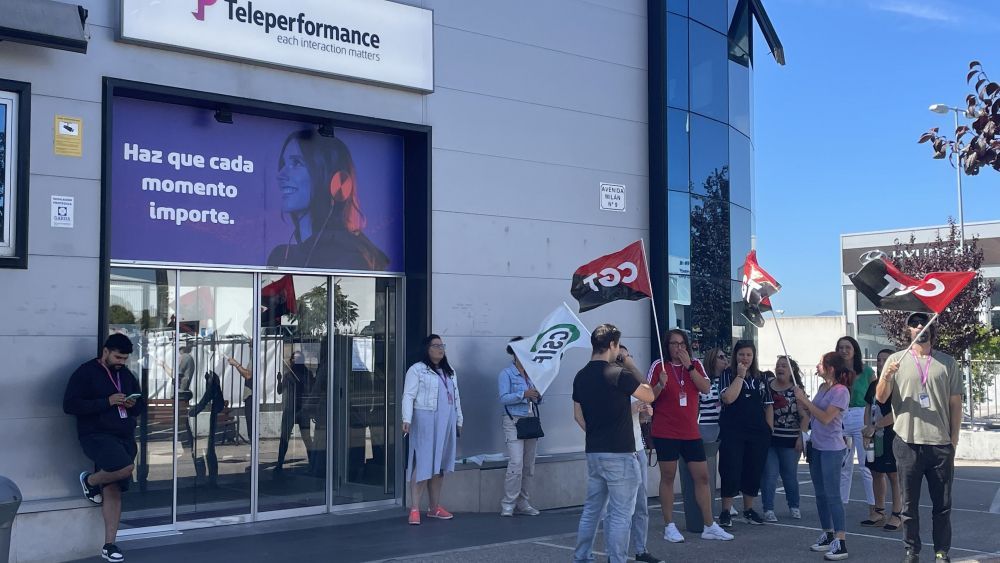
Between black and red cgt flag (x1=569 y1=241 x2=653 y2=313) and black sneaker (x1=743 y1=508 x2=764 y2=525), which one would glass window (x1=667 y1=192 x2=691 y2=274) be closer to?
black and red cgt flag (x1=569 y1=241 x2=653 y2=313)

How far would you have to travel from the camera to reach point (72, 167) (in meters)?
8.99

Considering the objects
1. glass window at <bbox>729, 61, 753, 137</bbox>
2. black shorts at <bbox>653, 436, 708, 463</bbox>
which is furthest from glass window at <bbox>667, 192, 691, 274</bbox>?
black shorts at <bbox>653, 436, 708, 463</bbox>

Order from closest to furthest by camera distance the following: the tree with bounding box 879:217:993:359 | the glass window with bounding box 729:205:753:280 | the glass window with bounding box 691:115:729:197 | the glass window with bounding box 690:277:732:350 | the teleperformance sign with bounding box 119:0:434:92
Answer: the teleperformance sign with bounding box 119:0:434:92 < the glass window with bounding box 690:277:732:350 < the glass window with bounding box 691:115:729:197 < the glass window with bounding box 729:205:753:280 < the tree with bounding box 879:217:993:359

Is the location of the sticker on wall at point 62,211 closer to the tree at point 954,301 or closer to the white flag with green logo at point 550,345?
the white flag with green logo at point 550,345

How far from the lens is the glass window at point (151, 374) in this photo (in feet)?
31.5

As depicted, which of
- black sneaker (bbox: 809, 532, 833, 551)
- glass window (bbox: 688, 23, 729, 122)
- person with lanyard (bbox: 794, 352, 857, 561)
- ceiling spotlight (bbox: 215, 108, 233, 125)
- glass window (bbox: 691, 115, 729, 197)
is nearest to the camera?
person with lanyard (bbox: 794, 352, 857, 561)

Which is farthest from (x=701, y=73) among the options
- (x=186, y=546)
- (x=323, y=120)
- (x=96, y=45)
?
(x=186, y=546)

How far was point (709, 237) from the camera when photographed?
47.0ft

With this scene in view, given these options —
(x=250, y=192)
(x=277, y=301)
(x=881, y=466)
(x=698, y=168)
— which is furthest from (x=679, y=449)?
(x=698, y=168)

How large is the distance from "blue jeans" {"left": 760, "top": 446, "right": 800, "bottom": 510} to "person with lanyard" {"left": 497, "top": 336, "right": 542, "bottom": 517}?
2.58 metres

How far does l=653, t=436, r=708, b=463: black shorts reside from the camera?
957 cm

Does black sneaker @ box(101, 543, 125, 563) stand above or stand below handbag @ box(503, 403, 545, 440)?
below

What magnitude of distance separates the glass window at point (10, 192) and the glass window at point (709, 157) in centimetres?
876

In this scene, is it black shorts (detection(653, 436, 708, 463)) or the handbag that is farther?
the handbag
